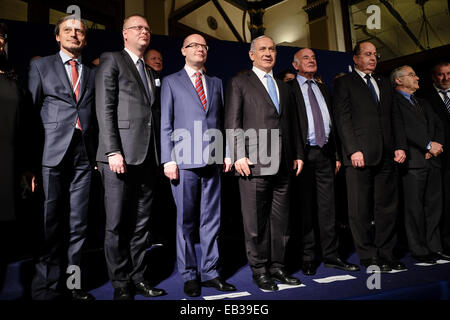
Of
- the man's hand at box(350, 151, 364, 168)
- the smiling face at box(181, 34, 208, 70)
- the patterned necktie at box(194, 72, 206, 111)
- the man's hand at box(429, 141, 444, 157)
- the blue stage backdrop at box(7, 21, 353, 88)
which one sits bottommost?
the man's hand at box(350, 151, 364, 168)

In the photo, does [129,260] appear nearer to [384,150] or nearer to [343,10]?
[384,150]

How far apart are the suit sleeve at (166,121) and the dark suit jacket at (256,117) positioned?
375mm

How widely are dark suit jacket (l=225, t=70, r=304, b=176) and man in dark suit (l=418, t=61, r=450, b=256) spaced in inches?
70.7

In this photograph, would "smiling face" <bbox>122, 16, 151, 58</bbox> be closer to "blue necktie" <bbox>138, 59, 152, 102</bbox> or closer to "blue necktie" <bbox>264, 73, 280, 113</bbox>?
"blue necktie" <bbox>138, 59, 152, 102</bbox>

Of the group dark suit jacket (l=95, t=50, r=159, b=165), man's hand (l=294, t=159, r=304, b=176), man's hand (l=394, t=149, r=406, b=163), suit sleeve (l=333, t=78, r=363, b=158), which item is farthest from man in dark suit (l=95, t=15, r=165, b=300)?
man's hand (l=394, t=149, r=406, b=163)

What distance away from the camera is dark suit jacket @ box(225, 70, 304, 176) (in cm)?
212

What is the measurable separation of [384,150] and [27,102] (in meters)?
2.45

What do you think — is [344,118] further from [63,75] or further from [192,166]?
[63,75]

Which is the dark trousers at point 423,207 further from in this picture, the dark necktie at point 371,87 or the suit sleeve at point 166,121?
the suit sleeve at point 166,121

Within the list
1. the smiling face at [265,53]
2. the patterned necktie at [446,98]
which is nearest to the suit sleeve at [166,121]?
the smiling face at [265,53]

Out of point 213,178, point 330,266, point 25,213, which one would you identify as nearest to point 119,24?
point 25,213

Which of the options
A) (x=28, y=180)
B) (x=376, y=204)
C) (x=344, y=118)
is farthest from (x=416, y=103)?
(x=28, y=180)

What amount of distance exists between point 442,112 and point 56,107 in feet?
11.2

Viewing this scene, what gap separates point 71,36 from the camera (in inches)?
76.9
